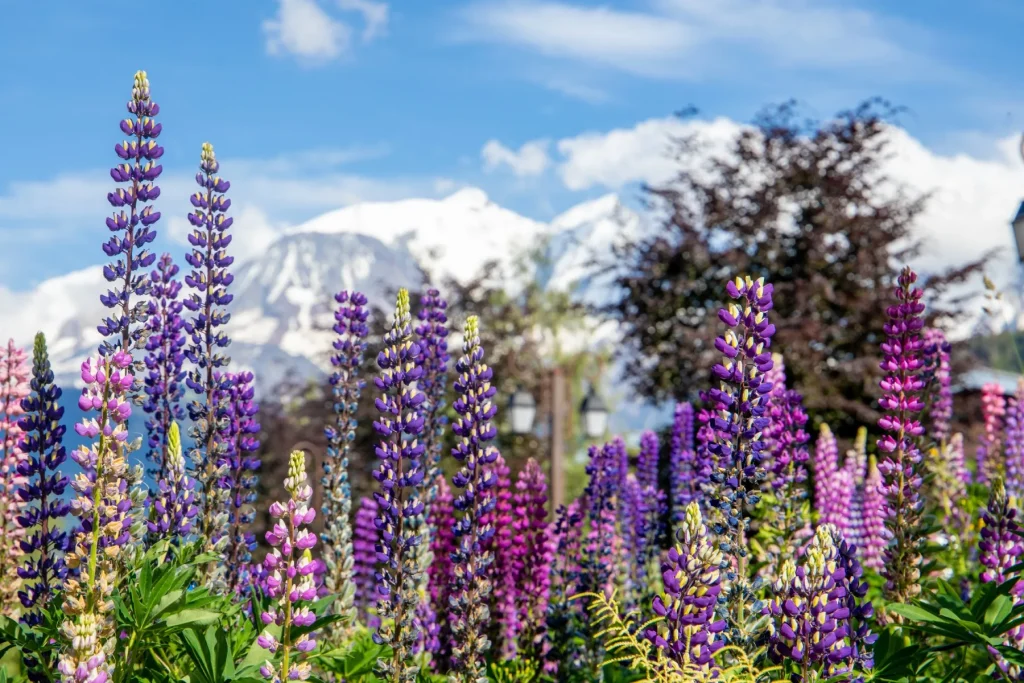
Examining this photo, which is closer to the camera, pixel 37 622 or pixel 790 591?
pixel 790 591

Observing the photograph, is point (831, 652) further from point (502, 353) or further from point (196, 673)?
point (502, 353)

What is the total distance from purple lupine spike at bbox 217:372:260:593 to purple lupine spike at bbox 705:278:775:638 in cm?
257

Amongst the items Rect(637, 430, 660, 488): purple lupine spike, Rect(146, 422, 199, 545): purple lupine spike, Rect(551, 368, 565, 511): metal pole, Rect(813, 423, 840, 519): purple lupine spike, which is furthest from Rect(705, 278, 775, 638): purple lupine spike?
Rect(551, 368, 565, 511): metal pole

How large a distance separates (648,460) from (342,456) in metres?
3.16

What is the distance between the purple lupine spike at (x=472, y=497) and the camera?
4.59 m

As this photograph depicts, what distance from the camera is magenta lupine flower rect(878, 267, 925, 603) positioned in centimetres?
509

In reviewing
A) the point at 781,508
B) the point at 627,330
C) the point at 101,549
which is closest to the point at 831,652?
the point at 781,508

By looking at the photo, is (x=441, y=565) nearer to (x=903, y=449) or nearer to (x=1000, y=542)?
(x=903, y=449)

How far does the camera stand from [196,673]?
4.14 meters

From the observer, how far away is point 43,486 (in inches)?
187

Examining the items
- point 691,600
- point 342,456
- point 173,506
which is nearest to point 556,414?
point 342,456

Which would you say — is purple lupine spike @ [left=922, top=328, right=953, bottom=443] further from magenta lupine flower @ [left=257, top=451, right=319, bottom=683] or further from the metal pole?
the metal pole

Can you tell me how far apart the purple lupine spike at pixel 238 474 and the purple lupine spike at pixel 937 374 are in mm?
4275

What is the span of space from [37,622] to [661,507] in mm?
4412
